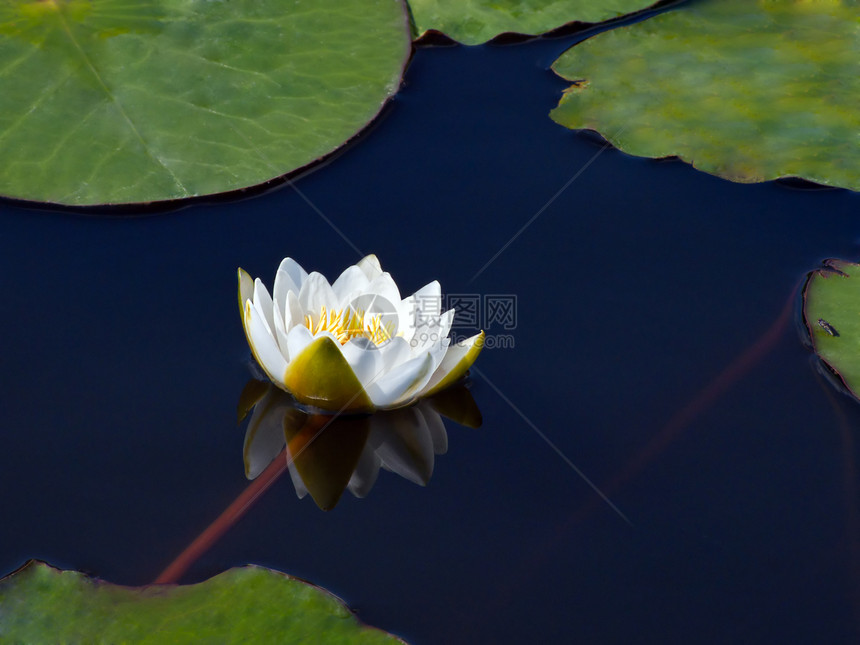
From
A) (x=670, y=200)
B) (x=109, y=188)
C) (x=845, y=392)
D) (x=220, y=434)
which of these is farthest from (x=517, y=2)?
(x=220, y=434)

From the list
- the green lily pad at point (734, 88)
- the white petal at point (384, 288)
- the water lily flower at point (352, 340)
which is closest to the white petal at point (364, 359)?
the water lily flower at point (352, 340)

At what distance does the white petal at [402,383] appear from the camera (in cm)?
219

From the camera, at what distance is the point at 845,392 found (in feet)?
8.26

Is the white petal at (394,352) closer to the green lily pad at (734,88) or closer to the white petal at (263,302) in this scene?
the white petal at (263,302)

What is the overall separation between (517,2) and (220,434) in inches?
102

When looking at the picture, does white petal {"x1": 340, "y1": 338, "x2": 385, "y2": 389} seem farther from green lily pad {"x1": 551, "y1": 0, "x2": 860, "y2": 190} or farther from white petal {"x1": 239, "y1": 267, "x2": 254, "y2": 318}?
green lily pad {"x1": 551, "y1": 0, "x2": 860, "y2": 190}

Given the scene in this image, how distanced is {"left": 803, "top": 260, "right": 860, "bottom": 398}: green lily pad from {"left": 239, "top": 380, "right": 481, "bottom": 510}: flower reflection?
1.12 metres

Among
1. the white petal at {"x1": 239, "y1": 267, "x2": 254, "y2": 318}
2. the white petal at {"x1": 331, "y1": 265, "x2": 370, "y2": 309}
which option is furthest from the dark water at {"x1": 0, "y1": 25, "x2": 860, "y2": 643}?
the white petal at {"x1": 331, "y1": 265, "x2": 370, "y2": 309}

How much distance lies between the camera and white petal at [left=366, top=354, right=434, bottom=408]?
2.19 metres

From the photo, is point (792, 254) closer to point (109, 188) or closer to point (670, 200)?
point (670, 200)

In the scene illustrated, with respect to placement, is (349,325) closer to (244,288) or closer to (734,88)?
(244,288)

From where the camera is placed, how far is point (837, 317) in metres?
2.61

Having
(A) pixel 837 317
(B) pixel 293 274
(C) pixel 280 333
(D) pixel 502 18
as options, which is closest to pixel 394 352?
(C) pixel 280 333

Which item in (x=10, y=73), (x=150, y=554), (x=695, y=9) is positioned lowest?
(x=150, y=554)
